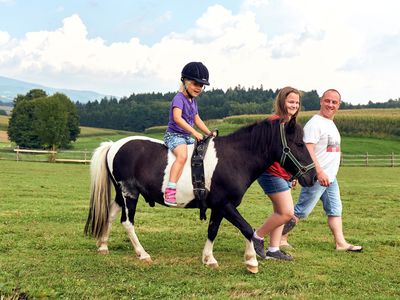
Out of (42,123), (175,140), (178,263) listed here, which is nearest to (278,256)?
(178,263)

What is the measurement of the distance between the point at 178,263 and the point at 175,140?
5.44 feet

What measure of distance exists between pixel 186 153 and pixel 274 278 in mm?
1900

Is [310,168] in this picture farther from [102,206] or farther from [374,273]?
[102,206]

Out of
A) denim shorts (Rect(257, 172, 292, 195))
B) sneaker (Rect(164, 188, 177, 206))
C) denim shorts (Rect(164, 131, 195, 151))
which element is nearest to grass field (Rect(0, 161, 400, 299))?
sneaker (Rect(164, 188, 177, 206))

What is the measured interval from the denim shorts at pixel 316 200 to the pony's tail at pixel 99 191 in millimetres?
3006

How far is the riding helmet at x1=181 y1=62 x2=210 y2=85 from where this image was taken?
5.48m

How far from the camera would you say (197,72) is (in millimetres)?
5480

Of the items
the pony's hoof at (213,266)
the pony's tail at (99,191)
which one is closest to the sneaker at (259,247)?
the pony's hoof at (213,266)

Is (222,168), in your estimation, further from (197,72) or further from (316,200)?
(316,200)

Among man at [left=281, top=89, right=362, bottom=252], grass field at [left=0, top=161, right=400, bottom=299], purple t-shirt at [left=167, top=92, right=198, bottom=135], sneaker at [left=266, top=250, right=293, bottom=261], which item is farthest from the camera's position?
man at [left=281, top=89, right=362, bottom=252]

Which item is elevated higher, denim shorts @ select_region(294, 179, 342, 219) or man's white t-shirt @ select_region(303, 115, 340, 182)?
man's white t-shirt @ select_region(303, 115, 340, 182)

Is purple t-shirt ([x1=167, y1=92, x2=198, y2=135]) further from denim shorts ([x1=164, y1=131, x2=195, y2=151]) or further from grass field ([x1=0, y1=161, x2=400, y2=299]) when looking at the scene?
grass field ([x1=0, y1=161, x2=400, y2=299])

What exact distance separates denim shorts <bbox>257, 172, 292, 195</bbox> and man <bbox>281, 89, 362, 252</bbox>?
0.52 meters

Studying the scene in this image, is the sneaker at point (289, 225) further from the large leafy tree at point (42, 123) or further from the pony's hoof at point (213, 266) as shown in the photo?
the large leafy tree at point (42, 123)
